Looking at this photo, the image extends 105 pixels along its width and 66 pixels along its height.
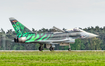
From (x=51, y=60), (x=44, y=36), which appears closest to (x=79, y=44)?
(x=44, y=36)

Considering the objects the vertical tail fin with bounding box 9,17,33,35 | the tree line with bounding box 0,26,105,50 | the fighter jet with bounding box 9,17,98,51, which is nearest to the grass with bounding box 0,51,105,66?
the fighter jet with bounding box 9,17,98,51

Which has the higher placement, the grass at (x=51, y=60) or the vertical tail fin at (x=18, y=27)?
the vertical tail fin at (x=18, y=27)

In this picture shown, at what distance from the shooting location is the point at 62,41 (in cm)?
4594

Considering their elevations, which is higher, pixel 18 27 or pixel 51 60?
pixel 18 27

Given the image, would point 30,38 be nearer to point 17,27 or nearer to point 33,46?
point 17,27

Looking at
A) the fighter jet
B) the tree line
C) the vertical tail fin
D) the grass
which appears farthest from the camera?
the tree line

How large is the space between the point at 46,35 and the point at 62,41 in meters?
2.59

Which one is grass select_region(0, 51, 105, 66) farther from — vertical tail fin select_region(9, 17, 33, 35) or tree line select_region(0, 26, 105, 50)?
tree line select_region(0, 26, 105, 50)

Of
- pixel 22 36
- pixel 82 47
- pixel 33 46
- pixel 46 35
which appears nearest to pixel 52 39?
pixel 46 35

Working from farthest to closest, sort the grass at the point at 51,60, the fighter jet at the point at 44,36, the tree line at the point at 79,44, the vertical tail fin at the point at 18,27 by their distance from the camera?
the tree line at the point at 79,44 → the vertical tail fin at the point at 18,27 → the fighter jet at the point at 44,36 → the grass at the point at 51,60

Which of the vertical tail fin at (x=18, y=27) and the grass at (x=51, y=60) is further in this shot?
the vertical tail fin at (x=18, y=27)

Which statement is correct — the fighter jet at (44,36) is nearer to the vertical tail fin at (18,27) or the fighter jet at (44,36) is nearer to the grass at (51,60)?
the vertical tail fin at (18,27)

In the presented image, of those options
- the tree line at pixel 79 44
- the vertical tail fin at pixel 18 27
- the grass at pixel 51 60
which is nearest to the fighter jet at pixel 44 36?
the vertical tail fin at pixel 18 27

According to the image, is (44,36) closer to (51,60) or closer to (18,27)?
(18,27)
